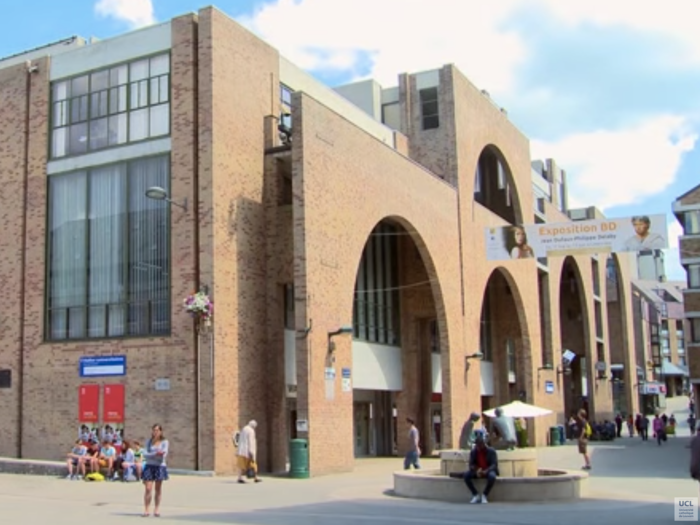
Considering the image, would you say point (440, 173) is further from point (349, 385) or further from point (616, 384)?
point (616, 384)

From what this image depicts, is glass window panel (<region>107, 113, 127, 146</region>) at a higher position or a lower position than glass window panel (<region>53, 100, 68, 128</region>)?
lower

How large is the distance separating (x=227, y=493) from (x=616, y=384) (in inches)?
2205

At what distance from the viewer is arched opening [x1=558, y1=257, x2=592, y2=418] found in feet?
177

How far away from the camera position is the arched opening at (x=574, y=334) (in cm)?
5391

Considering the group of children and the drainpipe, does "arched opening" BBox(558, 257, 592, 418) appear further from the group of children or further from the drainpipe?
the group of children

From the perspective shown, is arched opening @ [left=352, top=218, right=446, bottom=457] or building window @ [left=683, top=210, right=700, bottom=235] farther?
building window @ [left=683, top=210, right=700, bottom=235]

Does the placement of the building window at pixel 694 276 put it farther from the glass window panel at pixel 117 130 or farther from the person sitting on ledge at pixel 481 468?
the person sitting on ledge at pixel 481 468

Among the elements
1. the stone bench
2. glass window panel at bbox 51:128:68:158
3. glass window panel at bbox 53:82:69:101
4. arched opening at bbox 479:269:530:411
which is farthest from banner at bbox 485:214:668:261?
arched opening at bbox 479:269:530:411

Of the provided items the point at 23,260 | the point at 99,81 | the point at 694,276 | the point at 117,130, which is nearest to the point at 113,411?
the point at 23,260

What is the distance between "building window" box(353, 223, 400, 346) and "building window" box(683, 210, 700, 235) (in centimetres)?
1652

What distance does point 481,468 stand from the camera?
51.9 feet

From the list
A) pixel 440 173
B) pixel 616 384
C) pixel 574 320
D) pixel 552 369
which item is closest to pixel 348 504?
pixel 440 173

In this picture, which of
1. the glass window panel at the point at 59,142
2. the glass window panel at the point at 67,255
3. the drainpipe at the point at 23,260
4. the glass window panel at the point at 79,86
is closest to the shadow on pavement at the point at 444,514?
the glass window panel at the point at 67,255

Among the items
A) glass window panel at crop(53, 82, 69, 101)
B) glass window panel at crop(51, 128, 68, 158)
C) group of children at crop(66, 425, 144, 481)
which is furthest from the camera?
glass window panel at crop(53, 82, 69, 101)
